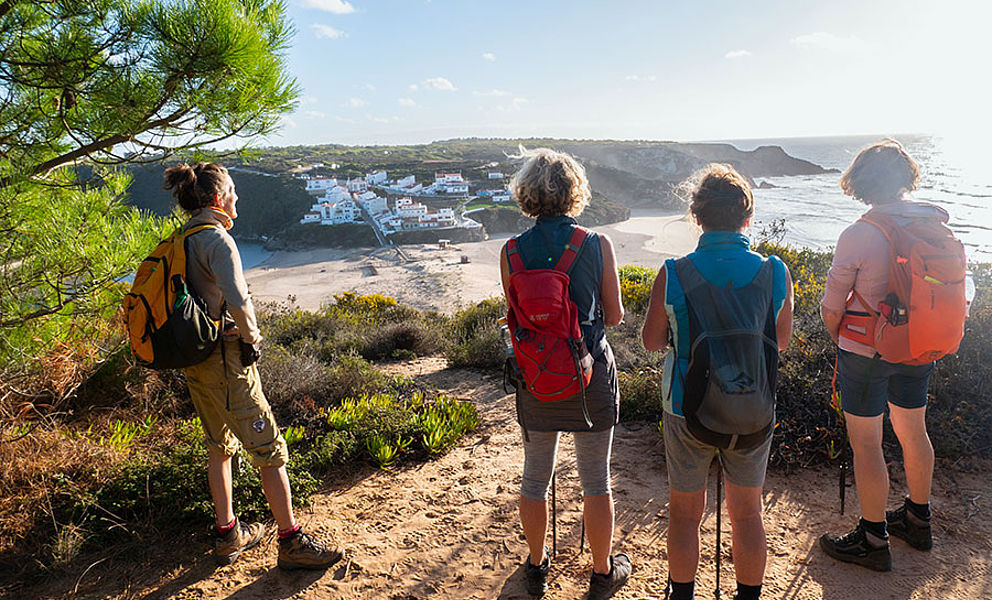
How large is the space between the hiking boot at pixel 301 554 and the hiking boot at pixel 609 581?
1.25m

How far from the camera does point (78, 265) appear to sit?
9.50 ft

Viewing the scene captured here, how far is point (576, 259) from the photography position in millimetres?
1995

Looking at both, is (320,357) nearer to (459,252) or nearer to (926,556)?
(926,556)

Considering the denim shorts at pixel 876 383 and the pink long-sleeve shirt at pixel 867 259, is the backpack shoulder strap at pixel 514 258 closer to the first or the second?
the pink long-sleeve shirt at pixel 867 259

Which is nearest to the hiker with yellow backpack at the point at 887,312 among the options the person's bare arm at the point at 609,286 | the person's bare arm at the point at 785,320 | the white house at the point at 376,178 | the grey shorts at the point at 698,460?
the person's bare arm at the point at 785,320

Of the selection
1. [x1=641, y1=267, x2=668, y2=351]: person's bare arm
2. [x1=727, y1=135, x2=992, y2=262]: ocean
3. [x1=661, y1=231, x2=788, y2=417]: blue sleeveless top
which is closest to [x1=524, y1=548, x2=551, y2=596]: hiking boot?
[x1=661, y1=231, x2=788, y2=417]: blue sleeveless top

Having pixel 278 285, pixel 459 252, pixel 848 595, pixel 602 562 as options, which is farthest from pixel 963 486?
pixel 459 252

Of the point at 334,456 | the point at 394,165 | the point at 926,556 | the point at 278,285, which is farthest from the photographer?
the point at 394,165

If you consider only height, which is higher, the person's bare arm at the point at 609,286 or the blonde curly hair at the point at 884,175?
the blonde curly hair at the point at 884,175

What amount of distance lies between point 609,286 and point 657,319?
21 centimetres

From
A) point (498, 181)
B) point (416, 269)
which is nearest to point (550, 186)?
point (416, 269)

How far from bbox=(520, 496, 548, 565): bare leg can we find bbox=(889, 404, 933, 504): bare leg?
166 cm

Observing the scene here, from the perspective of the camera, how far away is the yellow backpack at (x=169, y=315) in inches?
85.5

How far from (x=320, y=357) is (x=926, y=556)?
5557 millimetres
